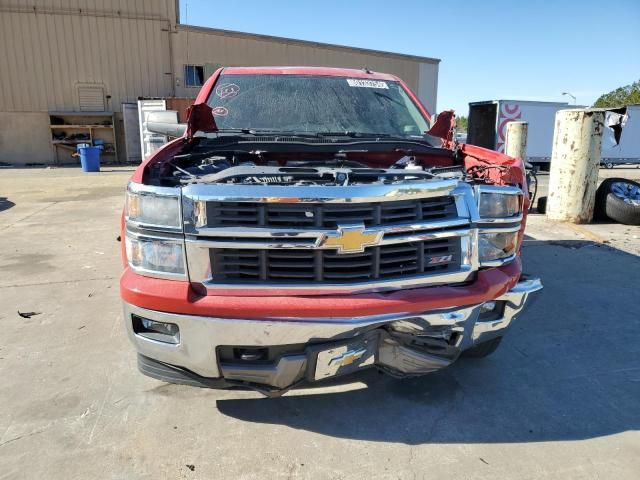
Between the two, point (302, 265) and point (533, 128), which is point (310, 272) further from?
point (533, 128)

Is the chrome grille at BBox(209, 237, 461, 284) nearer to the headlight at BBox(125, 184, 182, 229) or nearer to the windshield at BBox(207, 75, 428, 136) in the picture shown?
the headlight at BBox(125, 184, 182, 229)

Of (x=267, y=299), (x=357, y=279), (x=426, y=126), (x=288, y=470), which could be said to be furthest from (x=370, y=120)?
(x=288, y=470)

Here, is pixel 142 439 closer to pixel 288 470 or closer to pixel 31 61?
pixel 288 470

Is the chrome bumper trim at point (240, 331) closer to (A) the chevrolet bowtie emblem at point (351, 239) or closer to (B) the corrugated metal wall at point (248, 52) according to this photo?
(A) the chevrolet bowtie emblem at point (351, 239)

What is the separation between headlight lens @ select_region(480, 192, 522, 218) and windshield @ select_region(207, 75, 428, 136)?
1306 millimetres

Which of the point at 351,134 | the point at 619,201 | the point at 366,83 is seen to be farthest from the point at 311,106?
the point at 619,201

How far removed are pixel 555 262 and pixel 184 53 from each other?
69.1 feet

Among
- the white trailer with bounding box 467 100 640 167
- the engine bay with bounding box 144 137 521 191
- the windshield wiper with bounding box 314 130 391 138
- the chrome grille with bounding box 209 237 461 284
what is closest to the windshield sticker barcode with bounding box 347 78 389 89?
the windshield wiper with bounding box 314 130 391 138

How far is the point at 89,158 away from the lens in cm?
1755

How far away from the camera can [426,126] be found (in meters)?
3.69

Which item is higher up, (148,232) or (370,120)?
(370,120)

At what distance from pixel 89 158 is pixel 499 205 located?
18.3m

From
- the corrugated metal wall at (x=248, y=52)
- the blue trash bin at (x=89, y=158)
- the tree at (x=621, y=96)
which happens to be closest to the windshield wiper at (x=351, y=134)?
the blue trash bin at (x=89, y=158)

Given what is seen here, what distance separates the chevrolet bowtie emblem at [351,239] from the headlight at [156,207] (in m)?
0.68
